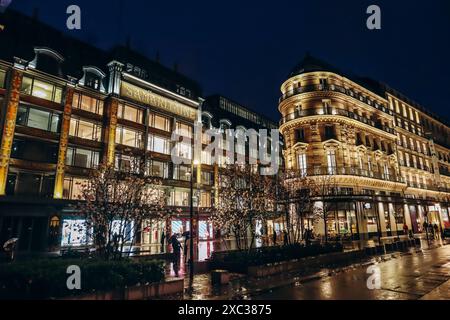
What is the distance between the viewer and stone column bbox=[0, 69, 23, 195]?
23.1m

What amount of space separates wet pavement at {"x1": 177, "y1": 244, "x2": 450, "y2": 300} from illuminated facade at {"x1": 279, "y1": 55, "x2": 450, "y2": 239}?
55.9 ft

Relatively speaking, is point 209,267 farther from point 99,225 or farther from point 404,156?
point 404,156

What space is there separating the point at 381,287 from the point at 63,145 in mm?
27269

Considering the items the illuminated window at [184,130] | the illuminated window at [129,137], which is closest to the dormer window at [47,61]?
the illuminated window at [129,137]

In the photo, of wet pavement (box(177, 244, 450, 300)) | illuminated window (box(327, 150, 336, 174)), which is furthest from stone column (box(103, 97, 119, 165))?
illuminated window (box(327, 150, 336, 174))

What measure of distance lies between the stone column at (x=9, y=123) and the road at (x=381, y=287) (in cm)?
2375

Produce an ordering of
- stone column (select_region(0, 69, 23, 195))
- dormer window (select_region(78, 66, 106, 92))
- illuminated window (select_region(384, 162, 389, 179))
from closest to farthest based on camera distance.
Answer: stone column (select_region(0, 69, 23, 195)) < dormer window (select_region(78, 66, 106, 92)) < illuminated window (select_region(384, 162, 389, 179))

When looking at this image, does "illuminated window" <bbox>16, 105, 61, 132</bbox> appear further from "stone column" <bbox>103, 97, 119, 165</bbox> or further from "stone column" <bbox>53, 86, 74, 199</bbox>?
"stone column" <bbox>103, 97, 119, 165</bbox>

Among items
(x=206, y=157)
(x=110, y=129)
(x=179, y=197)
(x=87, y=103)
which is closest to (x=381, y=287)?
(x=179, y=197)

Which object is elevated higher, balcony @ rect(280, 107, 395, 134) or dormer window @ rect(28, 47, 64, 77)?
dormer window @ rect(28, 47, 64, 77)

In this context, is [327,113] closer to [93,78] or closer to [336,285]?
[93,78]

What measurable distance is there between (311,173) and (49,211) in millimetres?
28107
